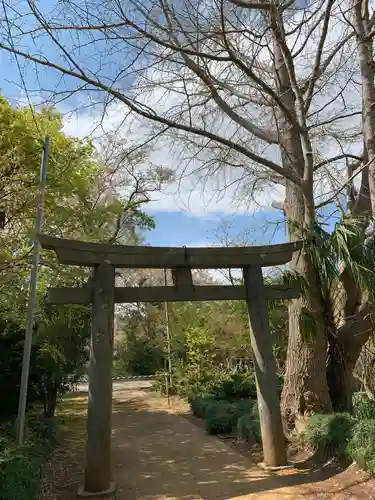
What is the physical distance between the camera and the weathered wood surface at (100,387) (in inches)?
174

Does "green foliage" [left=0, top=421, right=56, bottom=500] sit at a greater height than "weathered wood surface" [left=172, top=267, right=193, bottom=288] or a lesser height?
lesser

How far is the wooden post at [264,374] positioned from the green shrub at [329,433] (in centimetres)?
48

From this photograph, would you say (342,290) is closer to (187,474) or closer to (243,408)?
(187,474)

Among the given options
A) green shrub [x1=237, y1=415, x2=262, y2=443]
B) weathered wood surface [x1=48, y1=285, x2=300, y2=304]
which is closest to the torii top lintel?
weathered wood surface [x1=48, y1=285, x2=300, y2=304]

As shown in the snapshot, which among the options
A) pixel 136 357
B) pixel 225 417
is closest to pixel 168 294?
pixel 225 417

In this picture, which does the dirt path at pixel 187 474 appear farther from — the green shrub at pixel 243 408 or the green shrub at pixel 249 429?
the green shrub at pixel 243 408

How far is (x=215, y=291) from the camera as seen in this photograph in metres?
5.39

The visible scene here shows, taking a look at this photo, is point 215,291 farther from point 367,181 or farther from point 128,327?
point 128,327

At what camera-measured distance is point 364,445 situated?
4383mm

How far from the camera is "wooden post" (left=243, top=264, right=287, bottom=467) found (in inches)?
196

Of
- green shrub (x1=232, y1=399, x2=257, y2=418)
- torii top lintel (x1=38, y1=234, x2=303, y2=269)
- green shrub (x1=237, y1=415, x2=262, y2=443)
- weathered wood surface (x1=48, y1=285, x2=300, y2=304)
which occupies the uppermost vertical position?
torii top lintel (x1=38, y1=234, x2=303, y2=269)

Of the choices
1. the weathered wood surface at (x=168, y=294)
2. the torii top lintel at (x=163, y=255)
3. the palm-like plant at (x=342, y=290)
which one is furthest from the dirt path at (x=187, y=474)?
the torii top lintel at (x=163, y=255)

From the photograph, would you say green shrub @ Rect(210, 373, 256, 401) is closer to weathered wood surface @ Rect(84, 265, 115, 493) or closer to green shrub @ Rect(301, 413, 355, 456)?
green shrub @ Rect(301, 413, 355, 456)

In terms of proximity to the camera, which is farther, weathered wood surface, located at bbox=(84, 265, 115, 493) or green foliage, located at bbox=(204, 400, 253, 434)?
green foliage, located at bbox=(204, 400, 253, 434)
